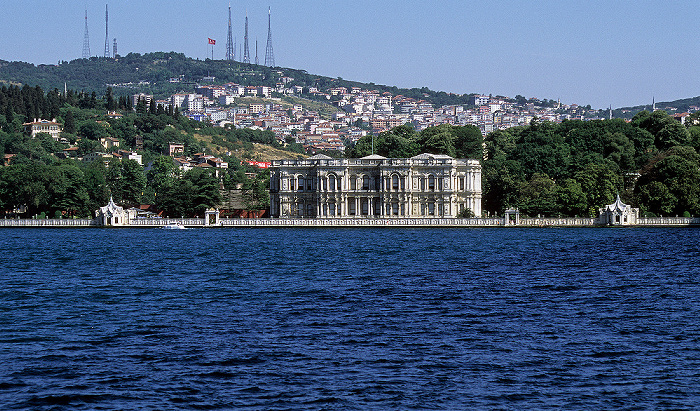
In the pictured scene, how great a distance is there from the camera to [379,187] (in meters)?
96.6

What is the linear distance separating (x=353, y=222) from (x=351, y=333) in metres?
66.6

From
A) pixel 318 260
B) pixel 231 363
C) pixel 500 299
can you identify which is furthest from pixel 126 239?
pixel 231 363

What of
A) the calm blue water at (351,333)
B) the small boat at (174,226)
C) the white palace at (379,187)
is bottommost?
the calm blue water at (351,333)

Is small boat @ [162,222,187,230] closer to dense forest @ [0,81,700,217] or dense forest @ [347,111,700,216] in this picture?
dense forest @ [0,81,700,217]

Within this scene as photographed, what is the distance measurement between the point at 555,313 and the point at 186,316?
33.9 ft

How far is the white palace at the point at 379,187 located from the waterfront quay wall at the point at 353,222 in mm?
4265

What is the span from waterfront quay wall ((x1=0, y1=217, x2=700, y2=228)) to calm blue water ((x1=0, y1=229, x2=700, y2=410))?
1484 inches

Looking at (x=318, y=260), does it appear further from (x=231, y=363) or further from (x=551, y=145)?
(x=551, y=145)

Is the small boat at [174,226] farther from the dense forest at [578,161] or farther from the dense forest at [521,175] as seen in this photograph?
the dense forest at [578,161]

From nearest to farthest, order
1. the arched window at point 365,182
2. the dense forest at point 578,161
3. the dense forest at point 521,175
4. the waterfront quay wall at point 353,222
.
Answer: the waterfront quay wall at point 353,222
the dense forest at point 578,161
the dense forest at point 521,175
the arched window at point 365,182

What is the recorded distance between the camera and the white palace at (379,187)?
95188 millimetres

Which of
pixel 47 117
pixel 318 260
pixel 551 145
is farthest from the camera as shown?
pixel 47 117

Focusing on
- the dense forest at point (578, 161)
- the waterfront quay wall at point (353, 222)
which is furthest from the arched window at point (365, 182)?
the dense forest at point (578, 161)

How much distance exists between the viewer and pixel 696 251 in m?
56.1
